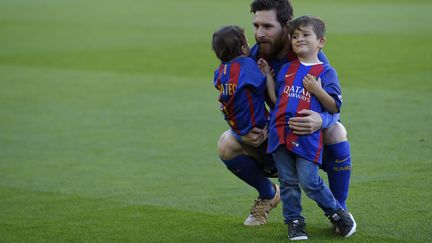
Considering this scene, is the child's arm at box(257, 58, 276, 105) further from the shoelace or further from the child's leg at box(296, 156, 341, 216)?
the shoelace

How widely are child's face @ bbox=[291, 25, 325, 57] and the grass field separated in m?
1.20

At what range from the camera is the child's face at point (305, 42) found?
5.65 m

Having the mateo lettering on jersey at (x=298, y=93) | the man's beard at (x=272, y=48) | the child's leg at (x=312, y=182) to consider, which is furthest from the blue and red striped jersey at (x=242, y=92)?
the child's leg at (x=312, y=182)

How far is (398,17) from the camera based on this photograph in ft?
73.6

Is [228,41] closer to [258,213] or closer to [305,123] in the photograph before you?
[305,123]

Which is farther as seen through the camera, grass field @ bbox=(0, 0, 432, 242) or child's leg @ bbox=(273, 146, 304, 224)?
grass field @ bbox=(0, 0, 432, 242)

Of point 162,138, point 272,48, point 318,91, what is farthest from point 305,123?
point 162,138

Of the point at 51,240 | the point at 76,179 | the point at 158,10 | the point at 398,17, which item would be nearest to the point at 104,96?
the point at 76,179

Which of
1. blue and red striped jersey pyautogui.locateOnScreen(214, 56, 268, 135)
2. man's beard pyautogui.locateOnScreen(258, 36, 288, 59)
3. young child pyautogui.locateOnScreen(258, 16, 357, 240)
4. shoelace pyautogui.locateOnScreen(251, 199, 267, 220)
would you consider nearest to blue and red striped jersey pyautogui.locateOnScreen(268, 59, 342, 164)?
young child pyautogui.locateOnScreen(258, 16, 357, 240)

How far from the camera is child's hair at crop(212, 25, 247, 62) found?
5.91 metres

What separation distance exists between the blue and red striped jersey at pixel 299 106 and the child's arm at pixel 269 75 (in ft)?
0.68

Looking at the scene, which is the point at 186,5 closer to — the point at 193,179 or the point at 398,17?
the point at 398,17

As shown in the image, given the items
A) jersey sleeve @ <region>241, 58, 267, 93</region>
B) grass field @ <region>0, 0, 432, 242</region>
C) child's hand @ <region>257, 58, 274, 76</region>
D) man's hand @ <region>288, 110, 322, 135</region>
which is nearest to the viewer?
man's hand @ <region>288, 110, 322, 135</region>

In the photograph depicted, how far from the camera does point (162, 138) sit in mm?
10102
